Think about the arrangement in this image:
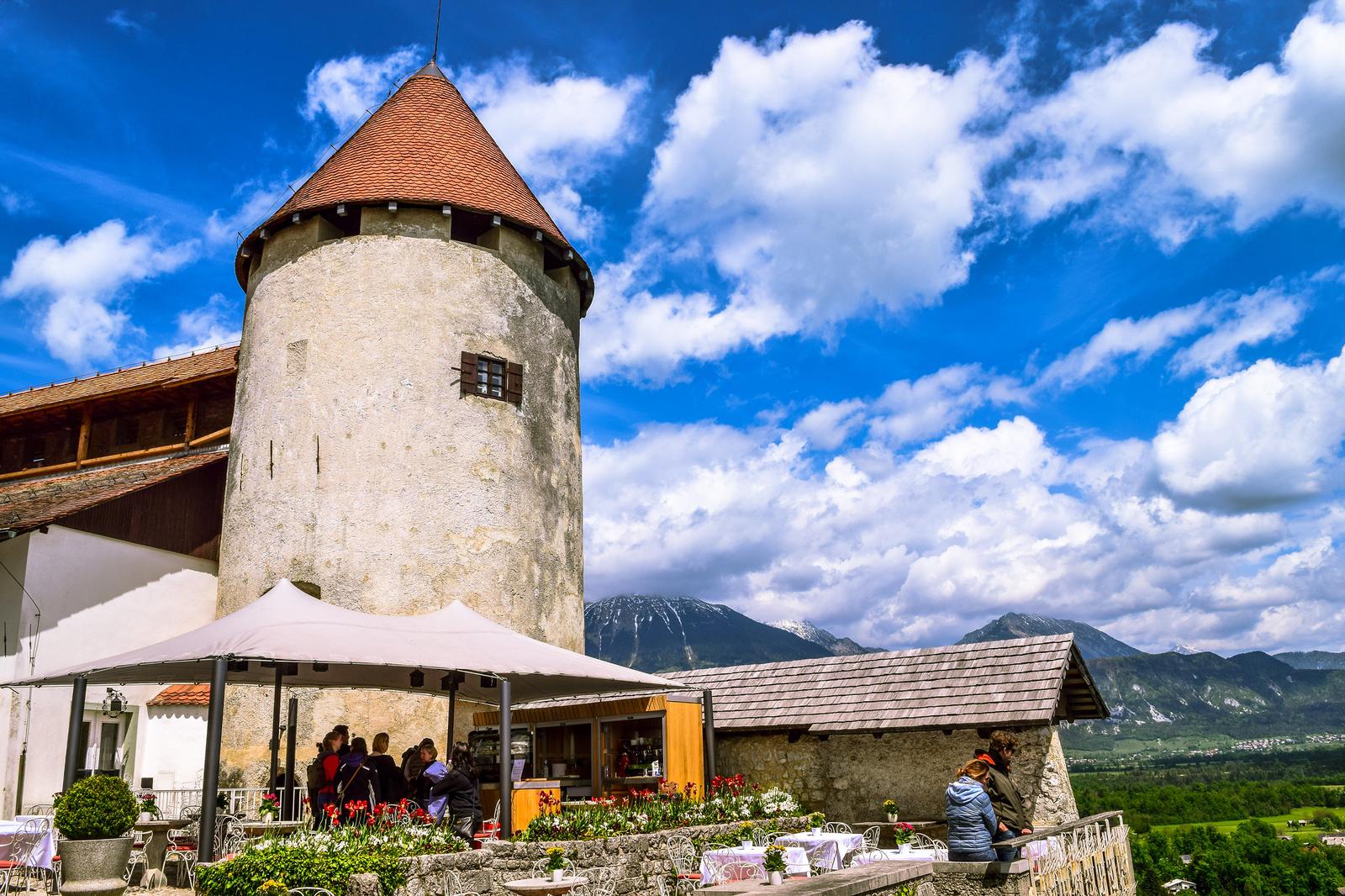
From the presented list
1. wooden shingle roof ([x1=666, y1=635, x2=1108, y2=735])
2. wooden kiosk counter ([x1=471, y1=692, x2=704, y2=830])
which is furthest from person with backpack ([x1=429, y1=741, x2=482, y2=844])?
wooden shingle roof ([x1=666, y1=635, x2=1108, y2=735])

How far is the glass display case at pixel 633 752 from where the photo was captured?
55.2 feet

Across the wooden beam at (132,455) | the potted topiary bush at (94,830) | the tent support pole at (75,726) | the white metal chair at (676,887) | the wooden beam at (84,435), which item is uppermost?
the wooden beam at (84,435)

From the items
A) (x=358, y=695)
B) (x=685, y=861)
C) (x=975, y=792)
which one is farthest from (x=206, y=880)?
(x=358, y=695)

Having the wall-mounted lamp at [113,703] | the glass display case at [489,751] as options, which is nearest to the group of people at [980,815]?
the glass display case at [489,751]

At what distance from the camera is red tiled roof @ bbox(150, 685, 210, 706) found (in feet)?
62.0

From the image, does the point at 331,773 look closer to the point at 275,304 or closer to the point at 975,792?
the point at 975,792

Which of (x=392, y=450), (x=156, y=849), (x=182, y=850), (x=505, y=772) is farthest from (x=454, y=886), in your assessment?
(x=392, y=450)

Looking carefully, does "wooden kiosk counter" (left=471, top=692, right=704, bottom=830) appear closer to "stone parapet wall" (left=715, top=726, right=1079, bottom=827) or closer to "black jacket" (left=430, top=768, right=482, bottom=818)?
"stone parapet wall" (left=715, top=726, right=1079, bottom=827)

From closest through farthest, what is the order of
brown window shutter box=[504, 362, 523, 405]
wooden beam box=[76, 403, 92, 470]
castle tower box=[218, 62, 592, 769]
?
castle tower box=[218, 62, 592, 769] < brown window shutter box=[504, 362, 523, 405] < wooden beam box=[76, 403, 92, 470]

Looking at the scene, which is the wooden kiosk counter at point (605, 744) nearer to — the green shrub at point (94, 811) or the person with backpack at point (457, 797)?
the person with backpack at point (457, 797)

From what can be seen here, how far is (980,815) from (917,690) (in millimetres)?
10035

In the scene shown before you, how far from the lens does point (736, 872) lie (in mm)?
10617

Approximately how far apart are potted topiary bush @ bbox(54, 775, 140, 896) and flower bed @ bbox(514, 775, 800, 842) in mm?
4230

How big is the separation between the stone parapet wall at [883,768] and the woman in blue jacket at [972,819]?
8.56 meters
